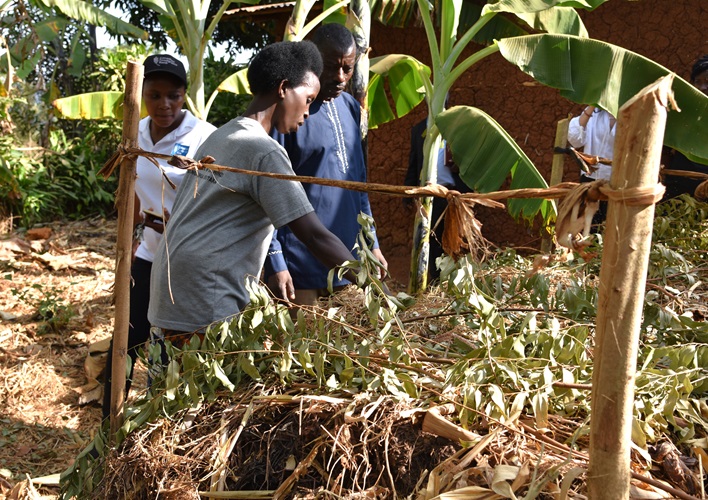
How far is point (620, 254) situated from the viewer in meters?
1.38

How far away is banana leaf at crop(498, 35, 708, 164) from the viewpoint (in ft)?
12.3

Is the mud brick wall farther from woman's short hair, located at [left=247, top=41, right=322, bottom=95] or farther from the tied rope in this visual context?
the tied rope

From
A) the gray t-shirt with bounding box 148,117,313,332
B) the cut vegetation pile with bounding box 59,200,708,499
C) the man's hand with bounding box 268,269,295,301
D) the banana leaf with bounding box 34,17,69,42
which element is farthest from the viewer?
the banana leaf with bounding box 34,17,69,42

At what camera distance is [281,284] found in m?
2.87

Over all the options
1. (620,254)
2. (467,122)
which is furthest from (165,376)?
(467,122)

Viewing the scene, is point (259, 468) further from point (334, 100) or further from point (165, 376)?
point (334, 100)

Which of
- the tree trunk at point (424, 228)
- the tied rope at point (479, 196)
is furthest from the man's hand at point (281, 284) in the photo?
the tree trunk at point (424, 228)

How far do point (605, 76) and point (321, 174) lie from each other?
1673 millimetres

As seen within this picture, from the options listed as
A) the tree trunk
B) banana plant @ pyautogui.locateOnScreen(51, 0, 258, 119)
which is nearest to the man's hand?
the tree trunk

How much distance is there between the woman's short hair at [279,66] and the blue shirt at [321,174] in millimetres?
621

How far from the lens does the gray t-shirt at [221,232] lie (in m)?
2.42

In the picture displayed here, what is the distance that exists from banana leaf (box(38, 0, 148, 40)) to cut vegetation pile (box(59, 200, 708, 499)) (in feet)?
19.5

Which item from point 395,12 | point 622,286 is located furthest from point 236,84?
point 622,286

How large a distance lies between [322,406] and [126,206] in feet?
2.80
